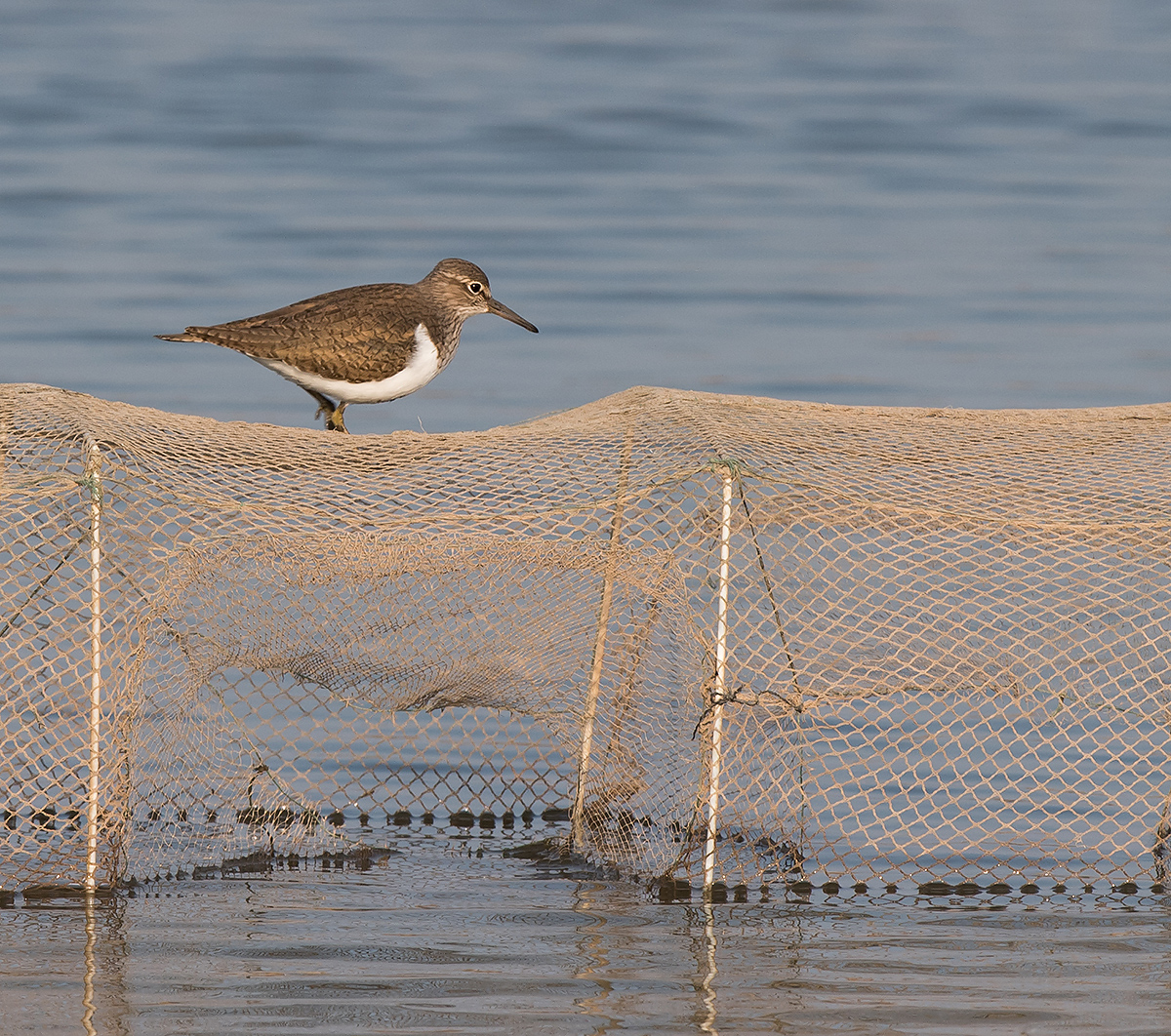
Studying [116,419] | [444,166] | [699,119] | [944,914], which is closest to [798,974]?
[944,914]

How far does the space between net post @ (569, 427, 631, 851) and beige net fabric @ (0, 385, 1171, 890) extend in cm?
1

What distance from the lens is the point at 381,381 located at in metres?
8.78

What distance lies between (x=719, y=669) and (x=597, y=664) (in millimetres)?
1040

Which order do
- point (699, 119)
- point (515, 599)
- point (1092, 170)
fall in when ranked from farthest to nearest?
point (699, 119)
point (1092, 170)
point (515, 599)

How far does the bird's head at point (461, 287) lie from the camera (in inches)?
375

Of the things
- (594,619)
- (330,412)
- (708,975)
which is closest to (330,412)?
(330,412)

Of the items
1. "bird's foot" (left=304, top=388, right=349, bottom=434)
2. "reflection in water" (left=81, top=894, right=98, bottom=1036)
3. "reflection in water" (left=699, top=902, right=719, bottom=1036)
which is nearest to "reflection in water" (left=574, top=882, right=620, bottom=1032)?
"reflection in water" (left=699, top=902, right=719, bottom=1036)

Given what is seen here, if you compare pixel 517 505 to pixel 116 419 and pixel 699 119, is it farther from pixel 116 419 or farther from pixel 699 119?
pixel 699 119

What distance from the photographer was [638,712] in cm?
Result: 752

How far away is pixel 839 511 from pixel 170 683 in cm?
266

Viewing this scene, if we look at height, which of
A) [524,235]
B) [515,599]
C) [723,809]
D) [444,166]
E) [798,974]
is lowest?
[798,974]

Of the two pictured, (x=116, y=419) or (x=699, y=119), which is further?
(x=699, y=119)

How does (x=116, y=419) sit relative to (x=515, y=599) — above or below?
above

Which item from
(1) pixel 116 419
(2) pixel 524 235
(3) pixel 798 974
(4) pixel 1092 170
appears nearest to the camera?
(3) pixel 798 974
